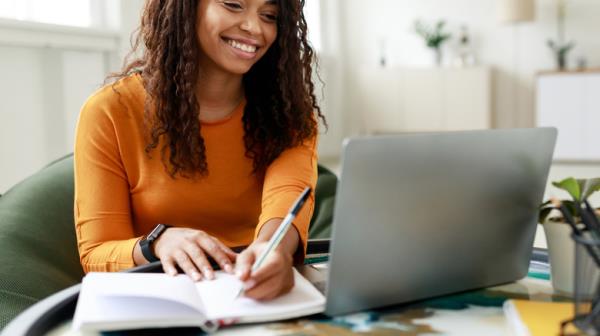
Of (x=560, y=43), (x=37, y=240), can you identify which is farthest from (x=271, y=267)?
(x=560, y=43)

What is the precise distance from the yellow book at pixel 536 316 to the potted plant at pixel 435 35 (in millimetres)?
5947

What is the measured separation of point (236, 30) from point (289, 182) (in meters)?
0.31

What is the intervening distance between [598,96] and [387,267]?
223 inches

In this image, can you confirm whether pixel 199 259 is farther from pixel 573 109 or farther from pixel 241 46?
pixel 573 109

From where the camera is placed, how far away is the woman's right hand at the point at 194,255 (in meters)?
0.90

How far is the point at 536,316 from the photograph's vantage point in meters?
0.71

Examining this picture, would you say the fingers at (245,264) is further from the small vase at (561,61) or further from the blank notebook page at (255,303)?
the small vase at (561,61)

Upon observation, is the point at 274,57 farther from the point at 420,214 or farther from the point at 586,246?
the point at 586,246

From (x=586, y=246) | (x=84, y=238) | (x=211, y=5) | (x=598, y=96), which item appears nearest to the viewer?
(x=586, y=246)

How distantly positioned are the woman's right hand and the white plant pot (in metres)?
0.40

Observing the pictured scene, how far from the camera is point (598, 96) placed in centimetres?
580

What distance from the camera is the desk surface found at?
28.1 inches

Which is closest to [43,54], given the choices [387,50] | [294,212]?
[294,212]

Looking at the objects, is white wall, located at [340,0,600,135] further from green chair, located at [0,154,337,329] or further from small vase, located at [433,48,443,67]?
green chair, located at [0,154,337,329]
